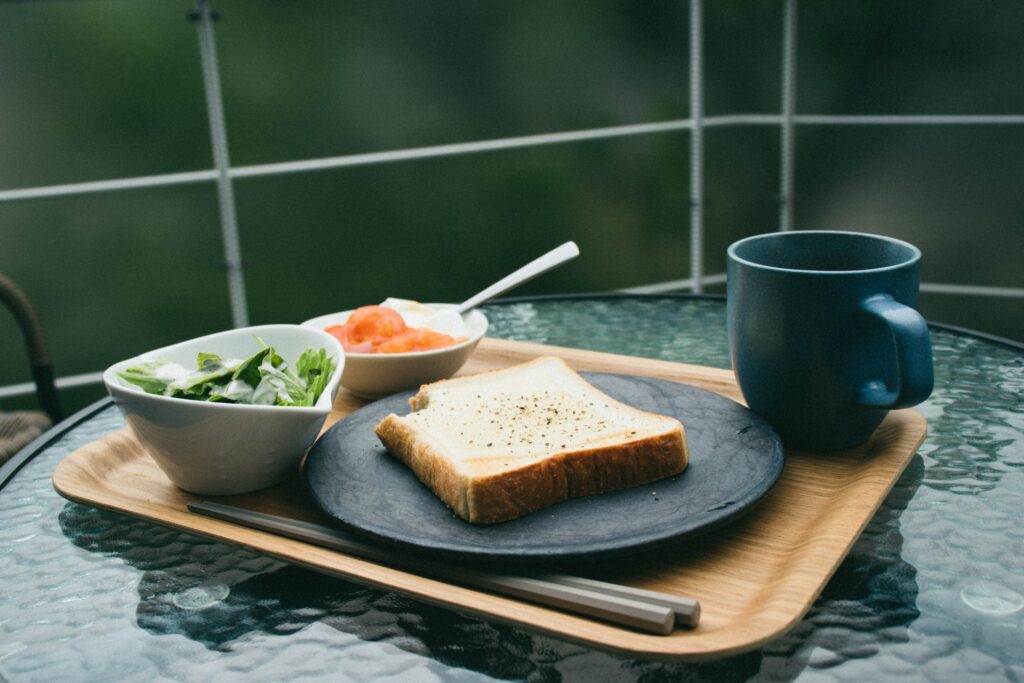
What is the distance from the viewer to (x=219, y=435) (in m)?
0.91

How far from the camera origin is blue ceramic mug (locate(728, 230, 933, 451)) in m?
0.93

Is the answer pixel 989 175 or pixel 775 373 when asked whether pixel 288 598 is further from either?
pixel 989 175

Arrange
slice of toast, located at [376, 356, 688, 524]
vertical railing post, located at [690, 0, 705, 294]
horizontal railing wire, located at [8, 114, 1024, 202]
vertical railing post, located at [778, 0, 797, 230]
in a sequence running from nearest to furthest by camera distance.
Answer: slice of toast, located at [376, 356, 688, 524] → horizontal railing wire, located at [8, 114, 1024, 202] → vertical railing post, located at [690, 0, 705, 294] → vertical railing post, located at [778, 0, 797, 230]

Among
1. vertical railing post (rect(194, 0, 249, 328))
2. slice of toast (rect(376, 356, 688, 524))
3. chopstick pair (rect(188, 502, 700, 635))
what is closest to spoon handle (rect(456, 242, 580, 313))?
slice of toast (rect(376, 356, 688, 524))

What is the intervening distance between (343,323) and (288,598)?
0.63 m

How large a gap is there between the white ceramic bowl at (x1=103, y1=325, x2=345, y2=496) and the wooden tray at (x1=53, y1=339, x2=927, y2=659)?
24 millimetres

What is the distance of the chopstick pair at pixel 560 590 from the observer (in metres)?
0.70

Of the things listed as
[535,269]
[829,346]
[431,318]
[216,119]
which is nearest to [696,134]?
[216,119]

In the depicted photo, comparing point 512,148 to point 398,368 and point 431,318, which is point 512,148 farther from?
point 398,368

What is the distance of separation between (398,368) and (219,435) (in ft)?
1.11

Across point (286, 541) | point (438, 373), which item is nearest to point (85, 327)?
point (438, 373)

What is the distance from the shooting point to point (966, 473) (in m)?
1.01

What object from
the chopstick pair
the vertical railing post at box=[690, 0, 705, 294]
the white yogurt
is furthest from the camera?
the vertical railing post at box=[690, 0, 705, 294]

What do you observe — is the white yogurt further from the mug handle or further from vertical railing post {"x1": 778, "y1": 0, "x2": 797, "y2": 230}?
vertical railing post {"x1": 778, "y1": 0, "x2": 797, "y2": 230}
